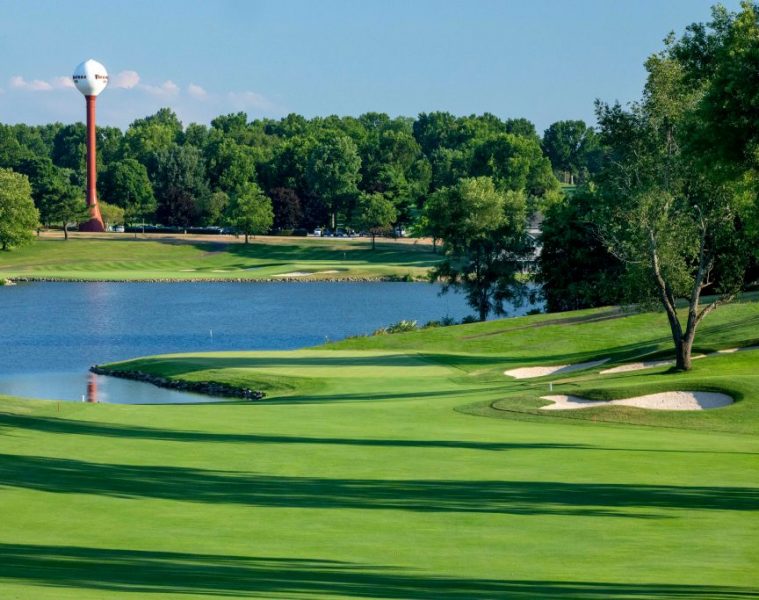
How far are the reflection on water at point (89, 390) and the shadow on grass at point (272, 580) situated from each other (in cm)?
3240

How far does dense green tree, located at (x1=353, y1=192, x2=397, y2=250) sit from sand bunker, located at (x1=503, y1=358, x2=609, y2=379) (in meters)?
114

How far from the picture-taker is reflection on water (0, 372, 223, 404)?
50656 mm

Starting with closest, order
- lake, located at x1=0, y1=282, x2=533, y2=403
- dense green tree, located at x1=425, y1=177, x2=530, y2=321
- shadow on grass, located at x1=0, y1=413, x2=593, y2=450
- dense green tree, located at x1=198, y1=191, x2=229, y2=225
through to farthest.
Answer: shadow on grass, located at x1=0, y1=413, x2=593, y2=450 → lake, located at x1=0, y1=282, x2=533, y2=403 → dense green tree, located at x1=425, y1=177, x2=530, y2=321 → dense green tree, located at x1=198, y1=191, x2=229, y2=225

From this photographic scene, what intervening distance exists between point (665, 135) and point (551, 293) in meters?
40.0

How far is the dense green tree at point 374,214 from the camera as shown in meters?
166

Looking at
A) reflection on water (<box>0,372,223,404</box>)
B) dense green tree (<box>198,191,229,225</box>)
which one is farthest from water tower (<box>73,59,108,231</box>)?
reflection on water (<box>0,372,223,404</box>)

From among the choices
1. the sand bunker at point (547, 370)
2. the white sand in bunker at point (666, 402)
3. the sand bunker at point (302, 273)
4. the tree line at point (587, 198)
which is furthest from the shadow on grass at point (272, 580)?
the sand bunker at point (302, 273)

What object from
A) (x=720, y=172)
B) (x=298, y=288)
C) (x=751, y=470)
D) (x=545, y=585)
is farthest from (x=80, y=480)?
(x=298, y=288)

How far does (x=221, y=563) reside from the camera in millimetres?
15820

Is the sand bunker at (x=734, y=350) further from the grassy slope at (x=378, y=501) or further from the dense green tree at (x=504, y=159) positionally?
the dense green tree at (x=504, y=159)

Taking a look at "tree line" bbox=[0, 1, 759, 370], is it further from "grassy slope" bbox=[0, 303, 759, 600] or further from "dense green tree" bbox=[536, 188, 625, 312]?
"grassy slope" bbox=[0, 303, 759, 600]

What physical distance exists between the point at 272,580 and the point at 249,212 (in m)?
154

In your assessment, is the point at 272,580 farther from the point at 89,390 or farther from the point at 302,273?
the point at 302,273

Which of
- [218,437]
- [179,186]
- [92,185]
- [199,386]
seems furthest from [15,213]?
[218,437]
